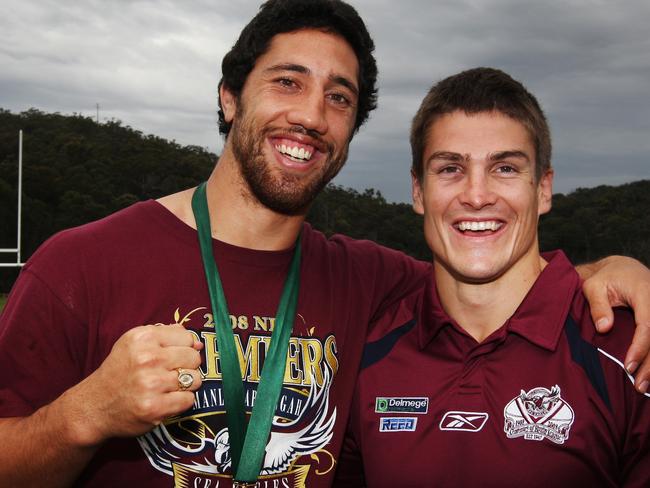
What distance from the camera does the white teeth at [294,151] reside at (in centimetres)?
323

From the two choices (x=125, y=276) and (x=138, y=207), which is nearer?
(x=125, y=276)

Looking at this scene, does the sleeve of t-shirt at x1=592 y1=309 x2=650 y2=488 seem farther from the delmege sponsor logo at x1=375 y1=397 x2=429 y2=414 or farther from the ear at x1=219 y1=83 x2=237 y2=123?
the ear at x1=219 y1=83 x2=237 y2=123

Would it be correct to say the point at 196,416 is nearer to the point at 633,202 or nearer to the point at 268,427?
the point at 268,427

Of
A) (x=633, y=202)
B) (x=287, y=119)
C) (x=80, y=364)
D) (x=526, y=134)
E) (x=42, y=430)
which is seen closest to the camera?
(x=42, y=430)

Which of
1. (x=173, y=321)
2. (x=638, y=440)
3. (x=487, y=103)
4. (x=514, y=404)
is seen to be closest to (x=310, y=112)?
(x=487, y=103)

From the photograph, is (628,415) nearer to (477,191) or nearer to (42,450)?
(477,191)

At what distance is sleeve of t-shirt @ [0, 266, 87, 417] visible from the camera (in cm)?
255

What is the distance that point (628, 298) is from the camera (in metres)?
2.70

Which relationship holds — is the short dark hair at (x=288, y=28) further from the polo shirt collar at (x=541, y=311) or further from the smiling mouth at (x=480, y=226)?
the polo shirt collar at (x=541, y=311)

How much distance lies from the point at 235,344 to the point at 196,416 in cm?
30

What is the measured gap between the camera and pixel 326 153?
3.33 meters

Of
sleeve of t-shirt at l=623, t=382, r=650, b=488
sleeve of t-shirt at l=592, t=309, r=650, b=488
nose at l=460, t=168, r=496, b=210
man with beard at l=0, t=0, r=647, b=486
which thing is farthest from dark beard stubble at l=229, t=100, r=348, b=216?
sleeve of t-shirt at l=623, t=382, r=650, b=488

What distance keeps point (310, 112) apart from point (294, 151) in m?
0.19

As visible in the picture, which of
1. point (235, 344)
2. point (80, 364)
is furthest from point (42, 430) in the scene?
point (235, 344)
